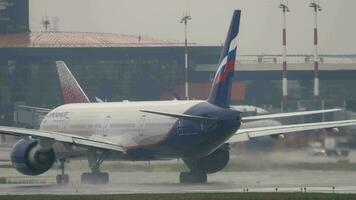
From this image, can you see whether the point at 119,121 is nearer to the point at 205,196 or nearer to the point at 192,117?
the point at 192,117

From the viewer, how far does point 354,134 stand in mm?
83188

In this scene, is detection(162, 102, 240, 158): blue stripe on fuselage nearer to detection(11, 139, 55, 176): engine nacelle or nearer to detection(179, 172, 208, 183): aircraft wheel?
detection(179, 172, 208, 183): aircraft wheel

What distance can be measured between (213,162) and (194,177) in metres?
1.59

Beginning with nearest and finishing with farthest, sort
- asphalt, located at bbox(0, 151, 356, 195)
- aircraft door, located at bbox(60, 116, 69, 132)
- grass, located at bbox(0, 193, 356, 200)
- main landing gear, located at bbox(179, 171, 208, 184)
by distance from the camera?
grass, located at bbox(0, 193, 356, 200)
asphalt, located at bbox(0, 151, 356, 195)
main landing gear, located at bbox(179, 171, 208, 184)
aircraft door, located at bbox(60, 116, 69, 132)

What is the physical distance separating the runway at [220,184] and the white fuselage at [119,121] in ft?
8.34

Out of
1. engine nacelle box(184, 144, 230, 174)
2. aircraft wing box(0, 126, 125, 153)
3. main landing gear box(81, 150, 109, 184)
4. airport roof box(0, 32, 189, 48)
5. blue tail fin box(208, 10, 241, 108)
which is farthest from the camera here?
airport roof box(0, 32, 189, 48)

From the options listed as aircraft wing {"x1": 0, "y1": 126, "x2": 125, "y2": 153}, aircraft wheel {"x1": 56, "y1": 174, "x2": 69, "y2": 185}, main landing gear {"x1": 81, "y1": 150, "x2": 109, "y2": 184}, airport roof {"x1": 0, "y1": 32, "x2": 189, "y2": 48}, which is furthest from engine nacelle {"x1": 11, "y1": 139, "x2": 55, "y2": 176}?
airport roof {"x1": 0, "y1": 32, "x2": 189, "y2": 48}

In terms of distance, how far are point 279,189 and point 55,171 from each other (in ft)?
102

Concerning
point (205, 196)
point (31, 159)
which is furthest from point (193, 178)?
point (205, 196)

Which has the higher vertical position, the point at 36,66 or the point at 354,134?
the point at 36,66

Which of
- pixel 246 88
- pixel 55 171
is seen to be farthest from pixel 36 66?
pixel 55 171

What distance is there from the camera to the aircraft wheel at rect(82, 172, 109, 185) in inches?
2667

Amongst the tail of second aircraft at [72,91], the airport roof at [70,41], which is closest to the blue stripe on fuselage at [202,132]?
the tail of second aircraft at [72,91]

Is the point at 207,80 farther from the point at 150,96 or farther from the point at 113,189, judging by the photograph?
the point at 113,189
